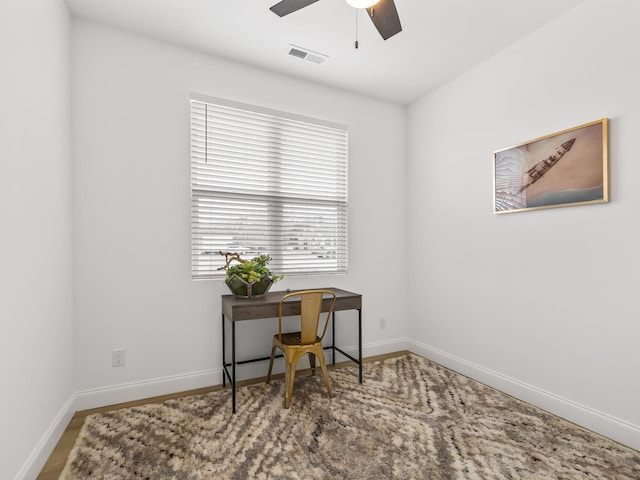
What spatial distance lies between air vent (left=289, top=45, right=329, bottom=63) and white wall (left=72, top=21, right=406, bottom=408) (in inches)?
14.1

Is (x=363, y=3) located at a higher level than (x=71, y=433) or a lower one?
higher

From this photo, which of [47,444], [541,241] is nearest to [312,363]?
[47,444]

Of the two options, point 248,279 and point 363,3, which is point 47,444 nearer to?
point 248,279

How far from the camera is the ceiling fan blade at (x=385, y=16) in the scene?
5.56 ft

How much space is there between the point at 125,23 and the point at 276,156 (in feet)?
4.73

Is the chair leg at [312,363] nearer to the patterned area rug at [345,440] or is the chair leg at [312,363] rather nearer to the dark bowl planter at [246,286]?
the patterned area rug at [345,440]

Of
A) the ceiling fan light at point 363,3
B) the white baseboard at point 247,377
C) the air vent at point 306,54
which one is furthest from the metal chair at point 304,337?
the air vent at point 306,54

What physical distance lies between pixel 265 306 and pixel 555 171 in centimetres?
228

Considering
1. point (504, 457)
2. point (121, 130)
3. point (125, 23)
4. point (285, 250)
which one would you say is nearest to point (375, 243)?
point (285, 250)

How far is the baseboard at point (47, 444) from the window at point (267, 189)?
118 cm

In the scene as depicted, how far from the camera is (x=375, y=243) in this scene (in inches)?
141

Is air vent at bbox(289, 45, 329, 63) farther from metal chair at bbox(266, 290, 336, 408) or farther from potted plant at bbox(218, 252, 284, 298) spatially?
metal chair at bbox(266, 290, 336, 408)

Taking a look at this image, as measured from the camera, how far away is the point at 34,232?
67.4 inches

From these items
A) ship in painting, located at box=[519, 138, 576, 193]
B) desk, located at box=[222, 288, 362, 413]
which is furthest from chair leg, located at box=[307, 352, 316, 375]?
ship in painting, located at box=[519, 138, 576, 193]
